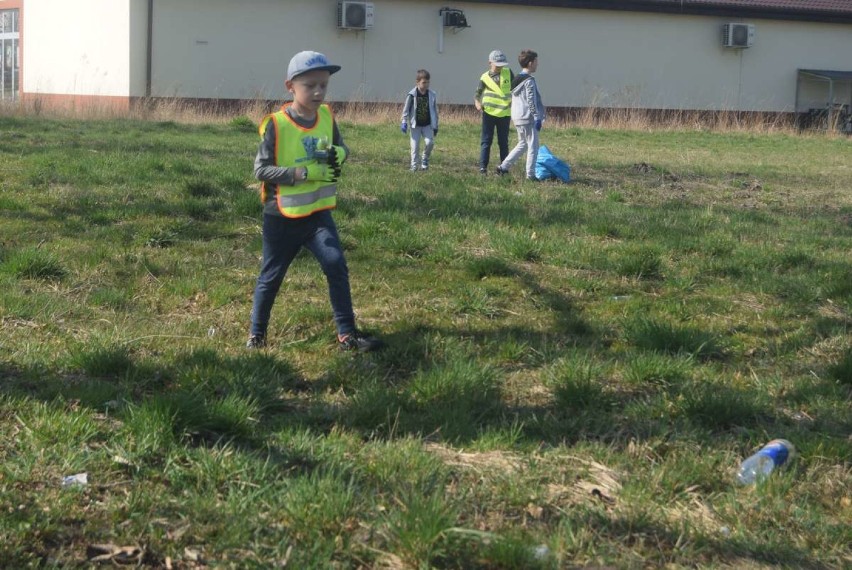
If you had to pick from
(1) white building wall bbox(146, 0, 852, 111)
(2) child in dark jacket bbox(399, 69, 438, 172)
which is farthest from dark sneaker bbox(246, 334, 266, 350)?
(1) white building wall bbox(146, 0, 852, 111)

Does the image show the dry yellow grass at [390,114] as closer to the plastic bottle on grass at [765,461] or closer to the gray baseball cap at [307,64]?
the gray baseball cap at [307,64]

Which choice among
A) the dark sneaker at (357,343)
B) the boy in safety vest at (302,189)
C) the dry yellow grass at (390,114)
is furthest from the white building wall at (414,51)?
the dark sneaker at (357,343)

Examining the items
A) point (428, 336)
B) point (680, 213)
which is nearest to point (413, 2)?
point (680, 213)

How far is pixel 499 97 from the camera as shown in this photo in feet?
47.2

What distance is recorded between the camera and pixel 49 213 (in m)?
8.91

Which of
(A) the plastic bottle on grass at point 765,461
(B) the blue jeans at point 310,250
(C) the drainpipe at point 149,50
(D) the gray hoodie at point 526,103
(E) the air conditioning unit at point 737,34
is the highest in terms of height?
(E) the air conditioning unit at point 737,34

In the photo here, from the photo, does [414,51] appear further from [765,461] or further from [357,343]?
[765,461]

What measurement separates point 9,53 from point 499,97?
2495 centimetres

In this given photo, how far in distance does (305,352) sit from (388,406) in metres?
1.11

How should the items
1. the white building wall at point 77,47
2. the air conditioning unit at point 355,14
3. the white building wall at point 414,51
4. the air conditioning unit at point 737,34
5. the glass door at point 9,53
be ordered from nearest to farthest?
the white building wall at point 77,47
the white building wall at point 414,51
the air conditioning unit at point 355,14
the glass door at point 9,53
the air conditioning unit at point 737,34

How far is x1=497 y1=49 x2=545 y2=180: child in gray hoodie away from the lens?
13.6 metres

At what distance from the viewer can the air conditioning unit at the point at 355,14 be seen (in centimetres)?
2936

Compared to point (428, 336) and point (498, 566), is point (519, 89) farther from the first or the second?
point (498, 566)

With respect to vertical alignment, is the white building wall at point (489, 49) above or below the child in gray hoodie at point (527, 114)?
above
